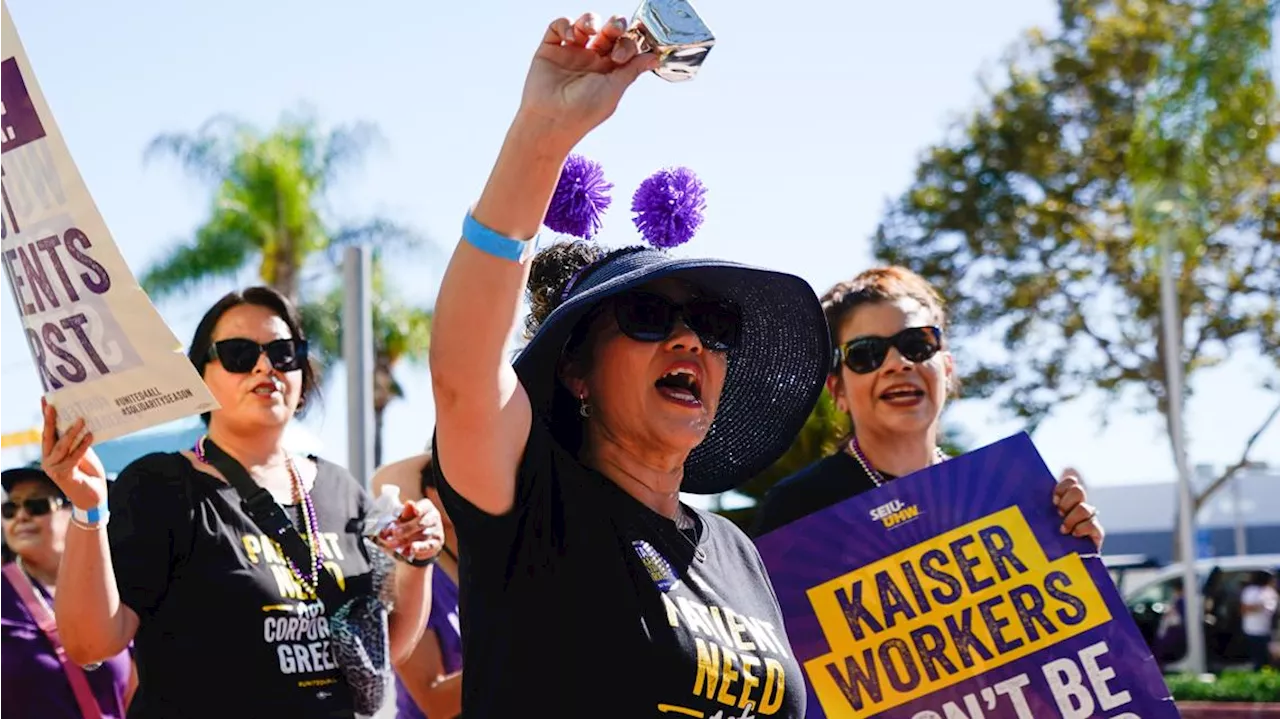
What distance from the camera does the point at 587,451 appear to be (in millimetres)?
2678

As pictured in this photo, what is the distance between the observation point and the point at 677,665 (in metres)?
2.37

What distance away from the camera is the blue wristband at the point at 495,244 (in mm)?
2152

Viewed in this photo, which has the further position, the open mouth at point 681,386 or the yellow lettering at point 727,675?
the open mouth at point 681,386

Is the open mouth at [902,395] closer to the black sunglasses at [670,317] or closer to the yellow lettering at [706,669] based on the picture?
the black sunglasses at [670,317]

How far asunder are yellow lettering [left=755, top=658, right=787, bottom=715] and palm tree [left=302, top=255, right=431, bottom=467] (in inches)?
859

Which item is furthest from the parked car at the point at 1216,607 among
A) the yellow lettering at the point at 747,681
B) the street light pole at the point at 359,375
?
the yellow lettering at the point at 747,681

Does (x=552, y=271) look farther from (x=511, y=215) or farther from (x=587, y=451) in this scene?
(x=511, y=215)

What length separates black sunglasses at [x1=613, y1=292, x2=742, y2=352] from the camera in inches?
102

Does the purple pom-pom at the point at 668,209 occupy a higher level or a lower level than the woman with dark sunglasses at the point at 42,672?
higher

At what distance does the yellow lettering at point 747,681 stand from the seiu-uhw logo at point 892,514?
1.27 metres

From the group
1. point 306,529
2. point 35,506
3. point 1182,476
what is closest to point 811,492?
point 306,529

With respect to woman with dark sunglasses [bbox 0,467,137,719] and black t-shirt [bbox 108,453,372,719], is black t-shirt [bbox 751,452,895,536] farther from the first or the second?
woman with dark sunglasses [bbox 0,467,137,719]

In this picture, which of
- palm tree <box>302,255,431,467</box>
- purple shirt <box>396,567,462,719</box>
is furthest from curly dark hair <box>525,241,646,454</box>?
palm tree <box>302,255,431,467</box>

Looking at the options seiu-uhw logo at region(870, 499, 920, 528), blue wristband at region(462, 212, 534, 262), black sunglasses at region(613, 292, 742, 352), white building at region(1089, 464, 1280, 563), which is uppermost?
blue wristband at region(462, 212, 534, 262)
